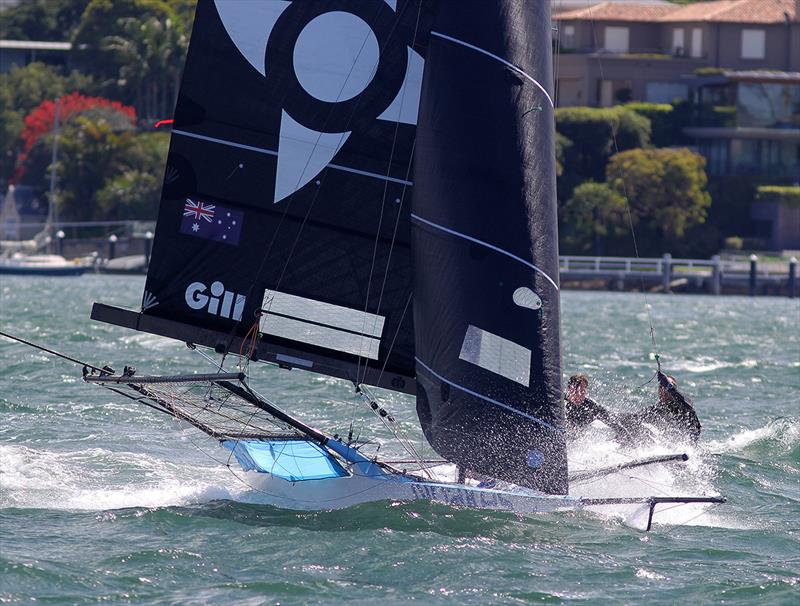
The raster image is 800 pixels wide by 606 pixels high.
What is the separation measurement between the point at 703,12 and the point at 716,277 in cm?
1860

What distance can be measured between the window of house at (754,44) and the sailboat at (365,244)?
5822 cm

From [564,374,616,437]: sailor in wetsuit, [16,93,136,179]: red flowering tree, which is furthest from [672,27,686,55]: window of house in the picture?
[564,374,616,437]: sailor in wetsuit

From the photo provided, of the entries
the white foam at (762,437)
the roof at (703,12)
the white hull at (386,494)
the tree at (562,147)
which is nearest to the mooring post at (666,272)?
the tree at (562,147)

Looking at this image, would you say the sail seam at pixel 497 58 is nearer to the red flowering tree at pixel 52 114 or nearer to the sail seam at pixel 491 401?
the sail seam at pixel 491 401

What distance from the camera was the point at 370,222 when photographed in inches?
478

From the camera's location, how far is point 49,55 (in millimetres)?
78188

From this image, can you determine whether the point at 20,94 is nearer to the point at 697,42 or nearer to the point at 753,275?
the point at 697,42

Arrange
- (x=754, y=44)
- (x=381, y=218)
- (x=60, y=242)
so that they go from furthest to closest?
1. (x=754, y=44)
2. (x=60, y=242)
3. (x=381, y=218)

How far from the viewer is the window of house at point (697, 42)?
6744cm

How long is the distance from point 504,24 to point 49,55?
6990 cm

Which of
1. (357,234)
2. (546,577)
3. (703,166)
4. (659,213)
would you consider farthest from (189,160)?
(703,166)

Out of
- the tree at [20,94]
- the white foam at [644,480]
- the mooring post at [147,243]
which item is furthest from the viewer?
the tree at [20,94]

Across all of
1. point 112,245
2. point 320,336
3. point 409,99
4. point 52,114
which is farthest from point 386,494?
point 52,114

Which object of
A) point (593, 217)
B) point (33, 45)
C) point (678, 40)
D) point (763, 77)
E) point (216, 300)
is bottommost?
point (593, 217)
